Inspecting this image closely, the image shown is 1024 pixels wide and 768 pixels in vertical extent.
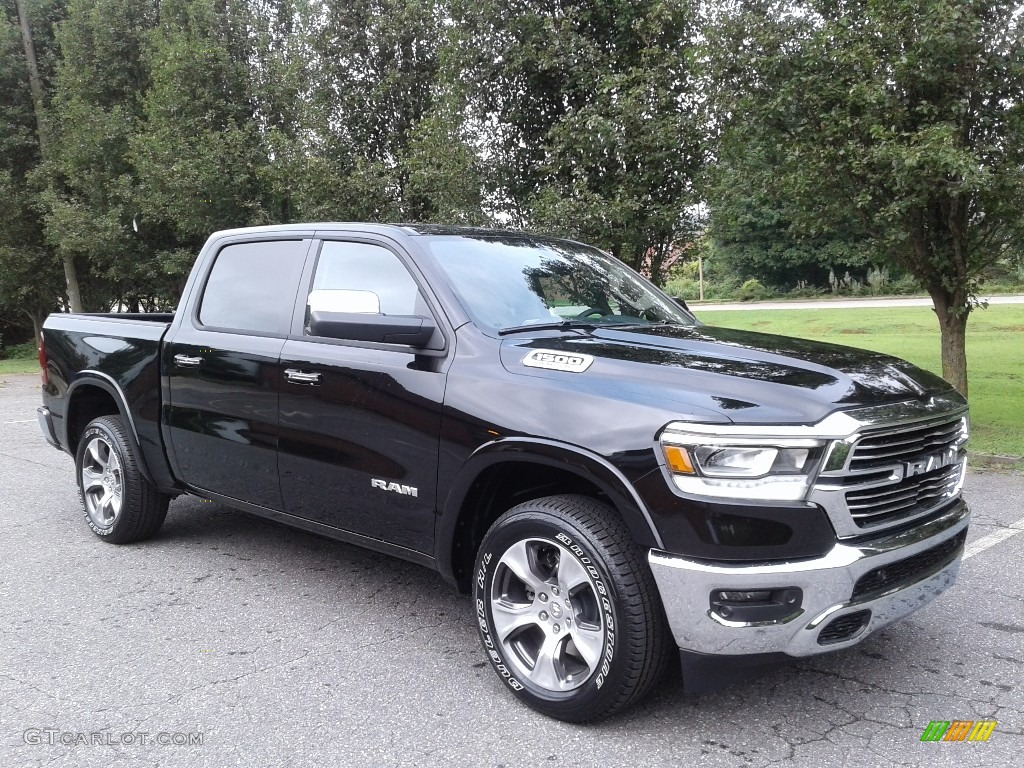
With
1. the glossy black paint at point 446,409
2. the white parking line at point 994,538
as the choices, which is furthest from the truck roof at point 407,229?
the white parking line at point 994,538

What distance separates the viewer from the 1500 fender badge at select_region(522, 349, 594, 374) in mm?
3168

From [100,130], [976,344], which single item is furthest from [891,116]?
[100,130]

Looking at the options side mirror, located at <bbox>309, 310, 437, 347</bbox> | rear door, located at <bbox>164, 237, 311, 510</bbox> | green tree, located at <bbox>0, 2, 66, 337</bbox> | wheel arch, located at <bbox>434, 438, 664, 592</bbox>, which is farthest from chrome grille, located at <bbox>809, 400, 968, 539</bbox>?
green tree, located at <bbox>0, 2, 66, 337</bbox>

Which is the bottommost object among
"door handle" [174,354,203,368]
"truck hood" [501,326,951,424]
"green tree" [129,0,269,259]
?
"truck hood" [501,326,951,424]

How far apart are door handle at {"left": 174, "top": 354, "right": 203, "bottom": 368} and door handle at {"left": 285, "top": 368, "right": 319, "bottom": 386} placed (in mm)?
809

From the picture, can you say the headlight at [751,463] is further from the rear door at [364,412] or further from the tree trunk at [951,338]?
the tree trunk at [951,338]

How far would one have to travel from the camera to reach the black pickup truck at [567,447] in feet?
8.87

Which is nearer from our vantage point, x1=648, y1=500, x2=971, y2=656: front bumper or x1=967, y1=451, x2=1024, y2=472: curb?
x1=648, y1=500, x2=971, y2=656: front bumper

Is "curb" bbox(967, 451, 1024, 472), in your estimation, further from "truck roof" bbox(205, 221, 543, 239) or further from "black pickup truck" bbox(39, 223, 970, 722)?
"truck roof" bbox(205, 221, 543, 239)

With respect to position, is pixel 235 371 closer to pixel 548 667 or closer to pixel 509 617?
pixel 509 617

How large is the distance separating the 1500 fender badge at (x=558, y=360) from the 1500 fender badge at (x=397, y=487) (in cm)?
74

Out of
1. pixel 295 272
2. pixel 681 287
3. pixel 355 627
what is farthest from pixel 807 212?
pixel 681 287

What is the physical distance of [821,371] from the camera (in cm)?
311

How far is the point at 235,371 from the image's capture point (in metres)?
4.36
